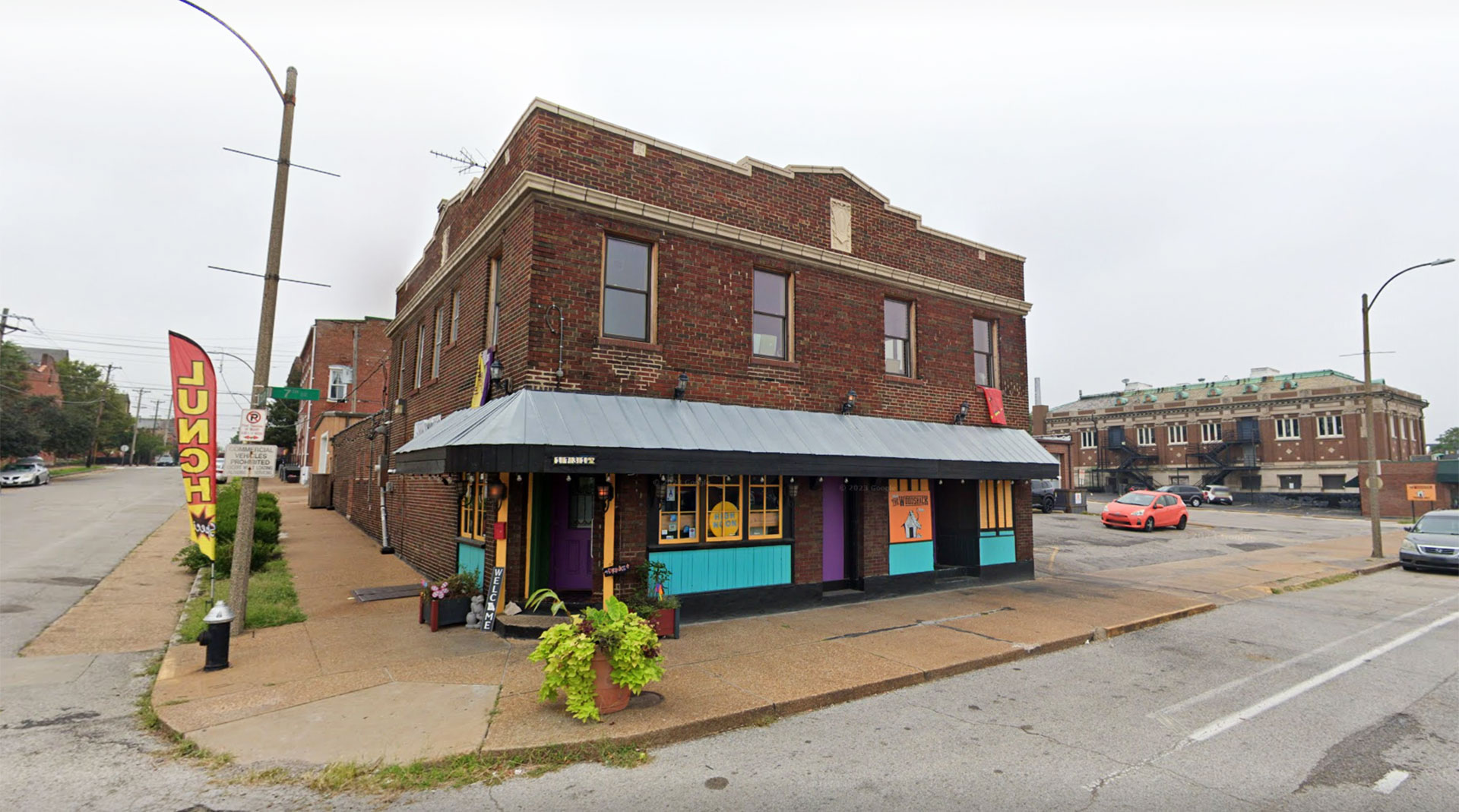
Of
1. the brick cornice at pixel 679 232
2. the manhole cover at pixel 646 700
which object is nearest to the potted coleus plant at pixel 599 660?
the manhole cover at pixel 646 700

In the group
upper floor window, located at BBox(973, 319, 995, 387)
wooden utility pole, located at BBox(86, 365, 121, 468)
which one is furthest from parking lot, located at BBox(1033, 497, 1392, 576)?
wooden utility pole, located at BBox(86, 365, 121, 468)

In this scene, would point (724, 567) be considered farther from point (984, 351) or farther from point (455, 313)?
point (984, 351)

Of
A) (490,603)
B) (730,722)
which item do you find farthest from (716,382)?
(730,722)

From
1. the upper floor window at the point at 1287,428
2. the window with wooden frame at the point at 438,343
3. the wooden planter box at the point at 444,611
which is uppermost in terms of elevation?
the upper floor window at the point at 1287,428

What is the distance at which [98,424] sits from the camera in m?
61.2

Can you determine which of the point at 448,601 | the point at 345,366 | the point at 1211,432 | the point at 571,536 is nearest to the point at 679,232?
the point at 571,536

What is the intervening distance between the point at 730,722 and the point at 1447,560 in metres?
21.0

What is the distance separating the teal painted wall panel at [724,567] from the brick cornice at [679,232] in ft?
15.9

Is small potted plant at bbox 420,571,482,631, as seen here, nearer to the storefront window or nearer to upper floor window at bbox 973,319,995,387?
the storefront window

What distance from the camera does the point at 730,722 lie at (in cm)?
616

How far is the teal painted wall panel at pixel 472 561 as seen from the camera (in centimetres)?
1001

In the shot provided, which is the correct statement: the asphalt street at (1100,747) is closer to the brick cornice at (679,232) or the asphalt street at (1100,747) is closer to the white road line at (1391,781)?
the white road line at (1391,781)

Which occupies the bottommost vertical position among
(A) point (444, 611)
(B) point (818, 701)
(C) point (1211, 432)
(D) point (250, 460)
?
(B) point (818, 701)

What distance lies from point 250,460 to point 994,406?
13061 mm
